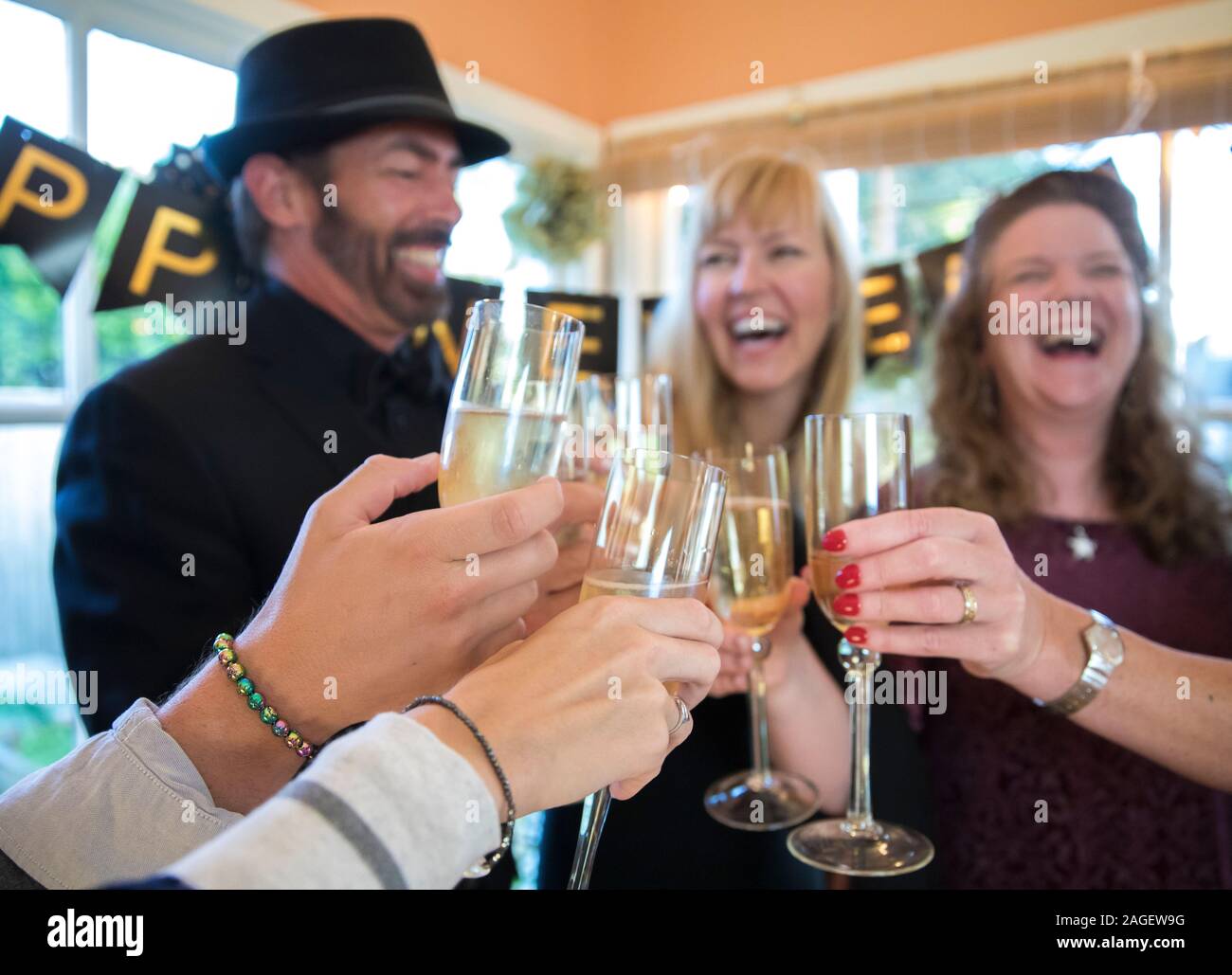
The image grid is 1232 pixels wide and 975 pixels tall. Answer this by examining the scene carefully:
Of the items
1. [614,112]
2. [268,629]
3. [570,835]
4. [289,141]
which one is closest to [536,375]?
[268,629]

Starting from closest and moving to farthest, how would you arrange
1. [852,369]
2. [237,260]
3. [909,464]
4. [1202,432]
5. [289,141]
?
[909,464], [289,141], [1202,432], [237,260], [852,369]

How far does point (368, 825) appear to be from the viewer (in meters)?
0.38

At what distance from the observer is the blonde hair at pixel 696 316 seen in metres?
1.55

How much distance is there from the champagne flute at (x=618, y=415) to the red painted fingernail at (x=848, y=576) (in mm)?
279

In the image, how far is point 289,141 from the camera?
3.89 ft

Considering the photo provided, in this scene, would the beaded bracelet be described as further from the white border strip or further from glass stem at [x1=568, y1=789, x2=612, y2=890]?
the white border strip

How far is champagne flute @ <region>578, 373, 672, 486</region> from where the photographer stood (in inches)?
36.9

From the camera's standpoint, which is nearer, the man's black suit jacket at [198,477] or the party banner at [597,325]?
the man's black suit jacket at [198,477]

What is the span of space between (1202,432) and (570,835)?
120cm

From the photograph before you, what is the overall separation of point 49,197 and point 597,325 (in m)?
1.34

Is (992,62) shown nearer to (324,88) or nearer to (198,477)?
(324,88)

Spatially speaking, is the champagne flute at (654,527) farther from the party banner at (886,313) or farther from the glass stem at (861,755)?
the party banner at (886,313)

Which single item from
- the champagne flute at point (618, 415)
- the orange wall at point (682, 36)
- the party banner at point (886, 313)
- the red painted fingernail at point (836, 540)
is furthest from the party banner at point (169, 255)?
the party banner at point (886, 313)
